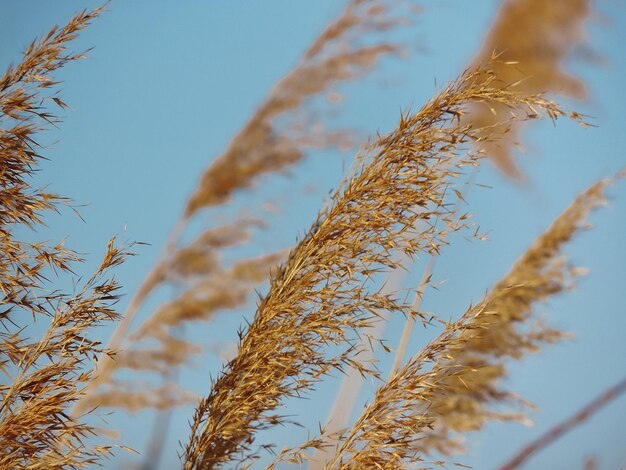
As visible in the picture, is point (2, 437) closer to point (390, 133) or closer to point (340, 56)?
point (390, 133)

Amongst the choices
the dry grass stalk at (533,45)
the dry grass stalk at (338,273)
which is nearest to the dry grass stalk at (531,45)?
the dry grass stalk at (533,45)

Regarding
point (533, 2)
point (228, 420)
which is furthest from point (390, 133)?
point (533, 2)

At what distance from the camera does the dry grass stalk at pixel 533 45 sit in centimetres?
296

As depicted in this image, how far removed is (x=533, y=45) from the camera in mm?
3018

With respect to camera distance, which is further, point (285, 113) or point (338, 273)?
point (285, 113)

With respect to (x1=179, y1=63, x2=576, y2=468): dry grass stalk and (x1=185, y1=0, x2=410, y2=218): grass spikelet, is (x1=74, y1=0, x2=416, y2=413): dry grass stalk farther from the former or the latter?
(x1=179, y1=63, x2=576, y2=468): dry grass stalk

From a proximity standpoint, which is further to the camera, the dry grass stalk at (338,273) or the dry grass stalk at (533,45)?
the dry grass stalk at (533,45)

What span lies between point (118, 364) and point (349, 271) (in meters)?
1.50

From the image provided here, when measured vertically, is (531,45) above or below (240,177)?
above

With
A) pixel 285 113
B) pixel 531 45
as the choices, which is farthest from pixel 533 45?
pixel 285 113

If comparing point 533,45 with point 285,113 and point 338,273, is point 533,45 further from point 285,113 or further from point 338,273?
point 338,273

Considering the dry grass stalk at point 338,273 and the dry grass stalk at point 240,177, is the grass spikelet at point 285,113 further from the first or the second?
the dry grass stalk at point 338,273

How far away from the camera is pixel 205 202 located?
104 inches

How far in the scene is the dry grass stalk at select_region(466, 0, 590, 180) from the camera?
2.96 m
